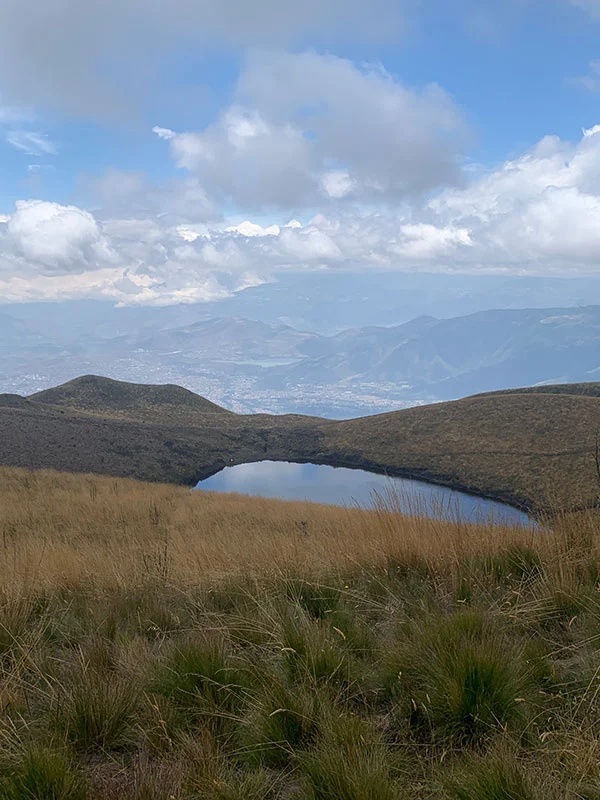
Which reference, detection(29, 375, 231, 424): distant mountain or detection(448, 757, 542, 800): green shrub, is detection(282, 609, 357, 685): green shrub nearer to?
detection(448, 757, 542, 800): green shrub

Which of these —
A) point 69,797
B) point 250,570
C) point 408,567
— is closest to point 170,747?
point 69,797

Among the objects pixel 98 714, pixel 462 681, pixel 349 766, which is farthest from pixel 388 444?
pixel 349 766

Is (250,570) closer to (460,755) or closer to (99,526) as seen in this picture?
(460,755)

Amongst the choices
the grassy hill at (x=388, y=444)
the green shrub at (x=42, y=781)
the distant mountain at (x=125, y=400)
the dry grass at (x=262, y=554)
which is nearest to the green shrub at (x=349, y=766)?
the green shrub at (x=42, y=781)

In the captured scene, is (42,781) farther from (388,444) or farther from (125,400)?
(125,400)

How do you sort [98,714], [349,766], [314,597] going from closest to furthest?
[349,766]
[98,714]
[314,597]
